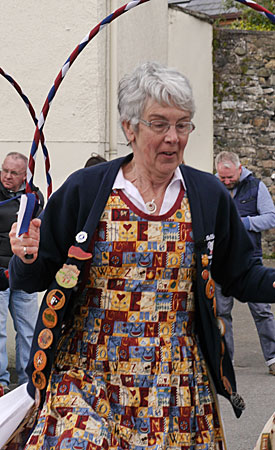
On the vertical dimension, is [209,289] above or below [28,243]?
below

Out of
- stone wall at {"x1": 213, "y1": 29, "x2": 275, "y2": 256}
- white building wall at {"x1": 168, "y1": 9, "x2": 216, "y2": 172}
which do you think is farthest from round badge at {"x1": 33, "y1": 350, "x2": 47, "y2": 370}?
stone wall at {"x1": 213, "y1": 29, "x2": 275, "y2": 256}

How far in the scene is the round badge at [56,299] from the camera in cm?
325

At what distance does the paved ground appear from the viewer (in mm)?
6023

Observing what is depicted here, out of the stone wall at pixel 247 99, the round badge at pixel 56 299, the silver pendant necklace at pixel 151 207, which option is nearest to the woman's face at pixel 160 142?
the silver pendant necklace at pixel 151 207

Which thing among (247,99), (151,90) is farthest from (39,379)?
(247,99)

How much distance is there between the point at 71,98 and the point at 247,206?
204 cm

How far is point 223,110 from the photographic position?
1498 cm

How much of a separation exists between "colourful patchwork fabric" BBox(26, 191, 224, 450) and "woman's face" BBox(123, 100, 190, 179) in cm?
18

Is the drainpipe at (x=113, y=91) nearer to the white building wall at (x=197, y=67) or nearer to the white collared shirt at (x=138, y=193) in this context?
the white building wall at (x=197, y=67)

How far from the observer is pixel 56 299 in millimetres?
3268

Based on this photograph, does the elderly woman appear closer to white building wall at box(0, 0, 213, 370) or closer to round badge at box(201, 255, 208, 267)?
round badge at box(201, 255, 208, 267)

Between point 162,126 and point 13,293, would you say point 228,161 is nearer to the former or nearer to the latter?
point 13,293

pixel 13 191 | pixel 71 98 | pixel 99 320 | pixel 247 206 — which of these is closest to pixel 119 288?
pixel 99 320

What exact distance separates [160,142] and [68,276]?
23.6 inches
